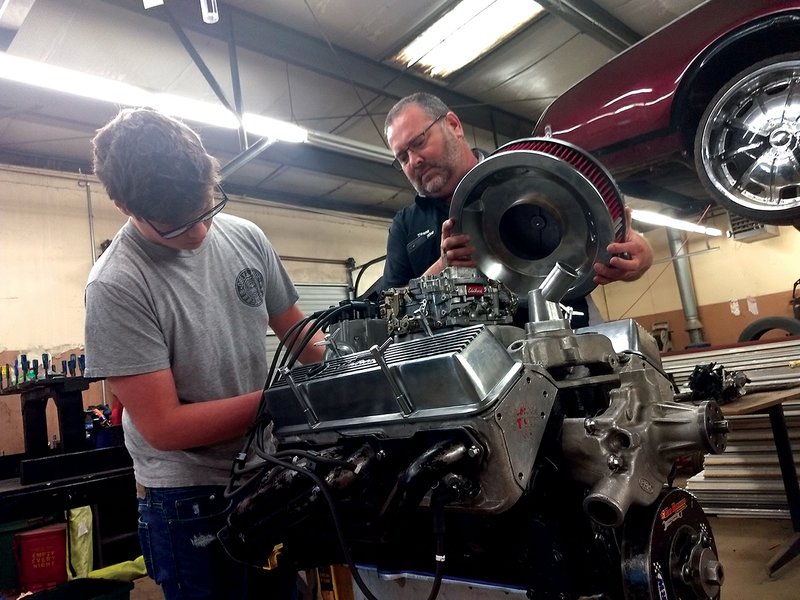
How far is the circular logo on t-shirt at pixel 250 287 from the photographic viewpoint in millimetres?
1113

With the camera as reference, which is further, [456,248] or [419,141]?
[419,141]

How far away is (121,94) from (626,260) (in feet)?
7.82

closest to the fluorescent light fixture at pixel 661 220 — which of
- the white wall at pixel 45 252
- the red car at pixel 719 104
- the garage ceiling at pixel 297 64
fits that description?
the garage ceiling at pixel 297 64

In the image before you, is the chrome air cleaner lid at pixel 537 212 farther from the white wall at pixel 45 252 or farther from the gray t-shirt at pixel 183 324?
the white wall at pixel 45 252

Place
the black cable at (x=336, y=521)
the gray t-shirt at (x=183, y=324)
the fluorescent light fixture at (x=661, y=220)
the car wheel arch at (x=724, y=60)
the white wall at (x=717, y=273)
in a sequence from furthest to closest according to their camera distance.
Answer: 1. the white wall at (x=717, y=273)
2. the fluorescent light fixture at (x=661, y=220)
3. the car wheel arch at (x=724, y=60)
4. the gray t-shirt at (x=183, y=324)
5. the black cable at (x=336, y=521)

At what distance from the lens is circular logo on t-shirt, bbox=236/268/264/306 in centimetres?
111

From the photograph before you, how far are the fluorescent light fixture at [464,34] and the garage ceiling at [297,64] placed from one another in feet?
0.28

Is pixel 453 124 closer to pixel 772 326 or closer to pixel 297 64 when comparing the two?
pixel 297 64

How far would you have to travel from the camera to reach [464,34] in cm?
356

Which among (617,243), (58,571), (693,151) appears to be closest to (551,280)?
(617,243)

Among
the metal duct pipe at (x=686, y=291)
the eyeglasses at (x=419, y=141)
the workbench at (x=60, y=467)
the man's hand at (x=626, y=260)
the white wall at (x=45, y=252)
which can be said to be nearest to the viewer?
the man's hand at (x=626, y=260)

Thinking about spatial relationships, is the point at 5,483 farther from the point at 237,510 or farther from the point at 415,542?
the point at 415,542

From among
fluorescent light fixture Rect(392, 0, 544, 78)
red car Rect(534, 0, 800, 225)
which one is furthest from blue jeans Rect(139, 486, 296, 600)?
fluorescent light fixture Rect(392, 0, 544, 78)

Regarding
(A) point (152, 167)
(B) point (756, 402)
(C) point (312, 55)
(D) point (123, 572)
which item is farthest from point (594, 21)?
(D) point (123, 572)
